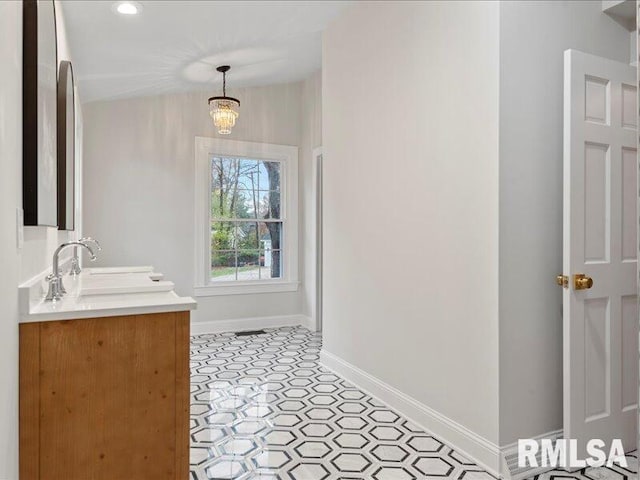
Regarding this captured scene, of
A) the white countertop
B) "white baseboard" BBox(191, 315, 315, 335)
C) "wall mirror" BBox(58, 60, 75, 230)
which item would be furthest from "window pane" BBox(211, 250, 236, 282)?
the white countertop

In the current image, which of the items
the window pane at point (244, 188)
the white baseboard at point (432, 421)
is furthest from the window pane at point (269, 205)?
the white baseboard at point (432, 421)

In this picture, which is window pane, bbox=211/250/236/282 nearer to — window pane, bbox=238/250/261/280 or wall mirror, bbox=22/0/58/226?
window pane, bbox=238/250/261/280

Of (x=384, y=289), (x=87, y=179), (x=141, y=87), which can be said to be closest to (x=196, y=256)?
(x=87, y=179)

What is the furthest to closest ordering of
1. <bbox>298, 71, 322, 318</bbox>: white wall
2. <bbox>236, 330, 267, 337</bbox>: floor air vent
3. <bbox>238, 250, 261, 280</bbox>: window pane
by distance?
<bbox>238, 250, 261, 280</bbox>: window pane, <bbox>298, 71, 322, 318</bbox>: white wall, <bbox>236, 330, 267, 337</bbox>: floor air vent

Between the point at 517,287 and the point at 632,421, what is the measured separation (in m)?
1.04

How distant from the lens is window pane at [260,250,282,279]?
5.55m

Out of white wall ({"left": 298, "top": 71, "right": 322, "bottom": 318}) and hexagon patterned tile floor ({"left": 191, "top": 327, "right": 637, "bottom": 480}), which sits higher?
white wall ({"left": 298, "top": 71, "right": 322, "bottom": 318})

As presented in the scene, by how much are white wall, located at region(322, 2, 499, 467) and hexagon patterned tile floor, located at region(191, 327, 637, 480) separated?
228 mm

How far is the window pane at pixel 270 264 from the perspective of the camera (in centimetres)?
555

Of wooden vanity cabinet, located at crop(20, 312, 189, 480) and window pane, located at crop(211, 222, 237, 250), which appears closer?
wooden vanity cabinet, located at crop(20, 312, 189, 480)

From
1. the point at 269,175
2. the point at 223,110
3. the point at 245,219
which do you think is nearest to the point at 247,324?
the point at 245,219

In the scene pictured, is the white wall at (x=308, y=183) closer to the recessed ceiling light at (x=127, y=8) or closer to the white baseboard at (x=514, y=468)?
the recessed ceiling light at (x=127, y=8)

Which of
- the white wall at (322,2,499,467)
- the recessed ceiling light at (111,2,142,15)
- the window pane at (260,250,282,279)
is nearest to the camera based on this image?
the white wall at (322,2,499,467)

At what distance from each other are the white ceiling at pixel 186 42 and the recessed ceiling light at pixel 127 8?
3 cm
